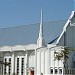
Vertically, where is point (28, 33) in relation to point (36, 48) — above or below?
above

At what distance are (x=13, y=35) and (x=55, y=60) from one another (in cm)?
2242

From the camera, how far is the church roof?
7600cm

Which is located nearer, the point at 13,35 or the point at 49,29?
the point at 49,29

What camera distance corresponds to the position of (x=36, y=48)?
2827 inches

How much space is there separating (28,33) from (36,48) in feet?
36.8

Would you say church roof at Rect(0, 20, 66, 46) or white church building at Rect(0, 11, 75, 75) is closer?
white church building at Rect(0, 11, 75, 75)

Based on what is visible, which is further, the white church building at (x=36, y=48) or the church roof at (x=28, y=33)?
the church roof at (x=28, y=33)

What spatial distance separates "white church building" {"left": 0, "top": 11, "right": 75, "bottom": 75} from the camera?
222 ft

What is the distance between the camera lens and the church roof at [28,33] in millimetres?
76000

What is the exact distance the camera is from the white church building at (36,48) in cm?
6781

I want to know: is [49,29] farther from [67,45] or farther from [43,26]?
[67,45]

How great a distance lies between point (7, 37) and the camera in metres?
87.1

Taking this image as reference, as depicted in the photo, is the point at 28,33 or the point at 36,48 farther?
the point at 28,33

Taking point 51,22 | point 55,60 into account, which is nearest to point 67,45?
point 55,60
